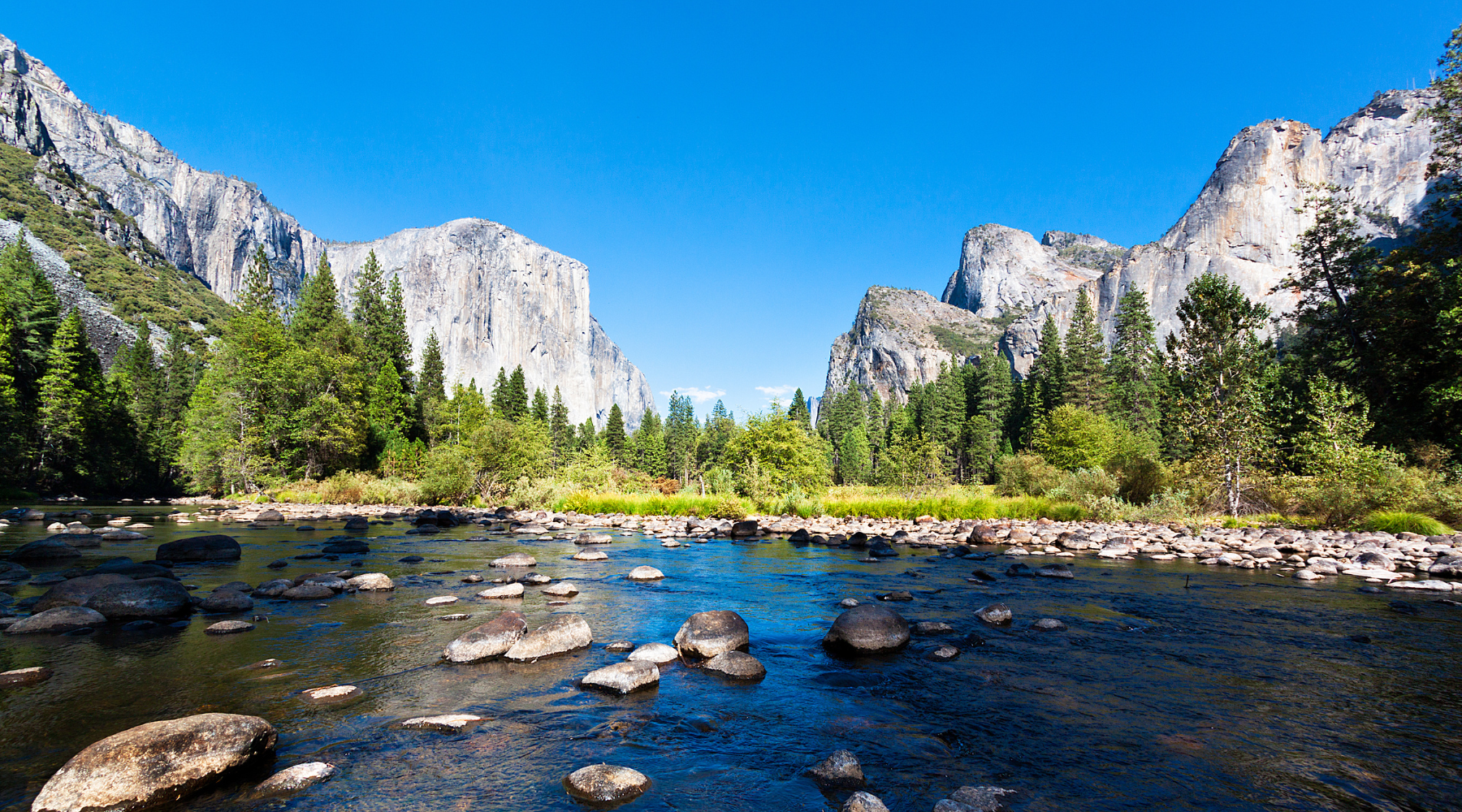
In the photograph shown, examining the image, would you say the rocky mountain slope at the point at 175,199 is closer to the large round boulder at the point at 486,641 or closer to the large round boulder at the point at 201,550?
the large round boulder at the point at 201,550

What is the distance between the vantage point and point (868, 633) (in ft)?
24.3

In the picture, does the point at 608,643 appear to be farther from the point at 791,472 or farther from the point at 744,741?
the point at 791,472

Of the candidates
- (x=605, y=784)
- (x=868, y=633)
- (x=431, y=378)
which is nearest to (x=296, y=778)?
(x=605, y=784)

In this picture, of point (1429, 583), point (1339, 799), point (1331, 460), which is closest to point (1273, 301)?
point (1331, 460)

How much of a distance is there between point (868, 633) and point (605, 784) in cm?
445

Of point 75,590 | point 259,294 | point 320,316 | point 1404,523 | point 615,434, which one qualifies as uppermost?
point 259,294

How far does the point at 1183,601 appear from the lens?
10.2 meters

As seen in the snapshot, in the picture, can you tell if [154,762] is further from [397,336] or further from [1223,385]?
[397,336]

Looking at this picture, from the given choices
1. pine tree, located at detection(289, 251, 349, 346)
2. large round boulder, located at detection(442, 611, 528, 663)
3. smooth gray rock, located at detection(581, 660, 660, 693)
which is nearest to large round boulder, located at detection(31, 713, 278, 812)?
large round boulder, located at detection(442, 611, 528, 663)

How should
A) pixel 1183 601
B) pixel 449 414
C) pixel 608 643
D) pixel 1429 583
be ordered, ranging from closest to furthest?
pixel 608 643 → pixel 1183 601 → pixel 1429 583 → pixel 449 414

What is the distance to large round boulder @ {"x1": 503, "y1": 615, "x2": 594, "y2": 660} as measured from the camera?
22.4 ft

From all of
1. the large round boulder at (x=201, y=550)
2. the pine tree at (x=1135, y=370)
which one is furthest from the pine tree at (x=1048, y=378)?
the large round boulder at (x=201, y=550)

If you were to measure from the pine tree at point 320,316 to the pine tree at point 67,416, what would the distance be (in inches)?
495

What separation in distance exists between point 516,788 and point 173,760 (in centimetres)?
221
